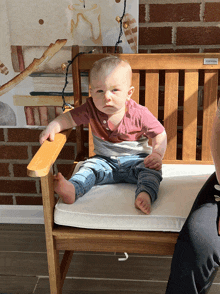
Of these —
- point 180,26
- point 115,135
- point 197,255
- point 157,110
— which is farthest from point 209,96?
point 197,255

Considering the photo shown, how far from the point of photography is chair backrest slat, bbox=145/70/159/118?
146cm

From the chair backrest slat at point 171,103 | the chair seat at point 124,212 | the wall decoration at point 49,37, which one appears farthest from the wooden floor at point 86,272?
the wall decoration at point 49,37

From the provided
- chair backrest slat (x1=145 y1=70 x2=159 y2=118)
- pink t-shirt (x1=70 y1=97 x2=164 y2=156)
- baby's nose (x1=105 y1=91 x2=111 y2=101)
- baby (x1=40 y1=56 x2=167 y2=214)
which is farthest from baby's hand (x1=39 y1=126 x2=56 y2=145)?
chair backrest slat (x1=145 y1=70 x2=159 y2=118)

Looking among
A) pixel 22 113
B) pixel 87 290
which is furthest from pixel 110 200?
pixel 22 113

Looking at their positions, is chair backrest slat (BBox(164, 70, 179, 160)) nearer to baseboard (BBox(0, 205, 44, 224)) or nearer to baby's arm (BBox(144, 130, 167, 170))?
baby's arm (BBox(144, 130, 167, 170))

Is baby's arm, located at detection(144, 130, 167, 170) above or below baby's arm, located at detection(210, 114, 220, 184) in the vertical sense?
below

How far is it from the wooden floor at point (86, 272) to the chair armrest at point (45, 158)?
64 cm

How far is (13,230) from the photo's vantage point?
181 cm

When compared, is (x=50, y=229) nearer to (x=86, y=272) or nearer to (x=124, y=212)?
(x=124, y=212)

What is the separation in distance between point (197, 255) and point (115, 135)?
0.59 m

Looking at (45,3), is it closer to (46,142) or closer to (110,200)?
(46,142)

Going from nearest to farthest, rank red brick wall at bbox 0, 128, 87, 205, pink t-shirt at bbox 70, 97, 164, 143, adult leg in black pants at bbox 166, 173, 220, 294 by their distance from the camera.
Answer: adult leg in black pants at bbox 166, 173, 220, 294 < pink t-shirt at bbox 70, 97, 164, 143 < red brick wall at bbox 0, 128, 87, 205

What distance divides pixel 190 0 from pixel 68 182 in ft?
3.23

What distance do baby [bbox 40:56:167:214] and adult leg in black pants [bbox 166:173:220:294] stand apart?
178 mm
